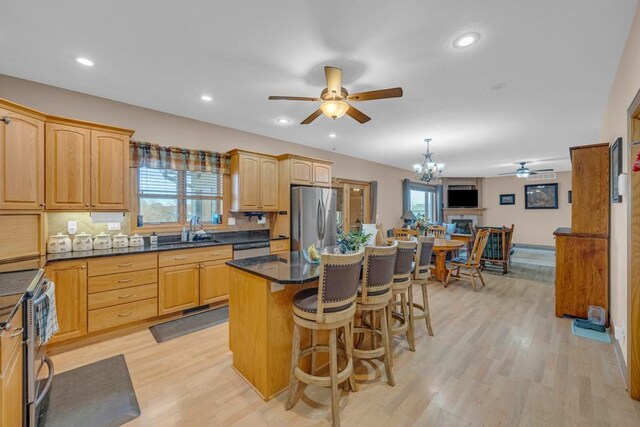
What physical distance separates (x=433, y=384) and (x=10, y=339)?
2.55 metres

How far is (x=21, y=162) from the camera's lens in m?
2.39

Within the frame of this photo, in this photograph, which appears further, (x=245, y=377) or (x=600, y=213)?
(x=600, y=213)

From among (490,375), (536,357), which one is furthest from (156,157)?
(536,357)

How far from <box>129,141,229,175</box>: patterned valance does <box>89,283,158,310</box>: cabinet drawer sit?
1516 mm

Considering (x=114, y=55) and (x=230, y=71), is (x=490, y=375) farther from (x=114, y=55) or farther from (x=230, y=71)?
(x=114, y=55)

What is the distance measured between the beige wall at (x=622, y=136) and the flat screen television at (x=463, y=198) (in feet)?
24.3

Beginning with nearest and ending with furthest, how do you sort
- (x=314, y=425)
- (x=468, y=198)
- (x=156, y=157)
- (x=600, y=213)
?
(x=314, y=425) < (x=600, y=213) < (x=156, y=157) < (x=468, y=198)

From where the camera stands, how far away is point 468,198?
1026 centimetres

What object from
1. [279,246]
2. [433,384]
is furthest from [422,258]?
[279,246]

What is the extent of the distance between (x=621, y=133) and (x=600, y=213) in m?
1.09

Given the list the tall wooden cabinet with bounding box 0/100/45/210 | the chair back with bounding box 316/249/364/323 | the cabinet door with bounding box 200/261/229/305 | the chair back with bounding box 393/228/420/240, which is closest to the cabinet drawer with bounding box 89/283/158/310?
the cabinet door with bounding box 200/261/229/305

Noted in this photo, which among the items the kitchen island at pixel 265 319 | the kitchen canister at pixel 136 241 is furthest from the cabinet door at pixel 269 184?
the kitchen island at pixel 265 319

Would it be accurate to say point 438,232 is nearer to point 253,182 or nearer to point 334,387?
point 253,182

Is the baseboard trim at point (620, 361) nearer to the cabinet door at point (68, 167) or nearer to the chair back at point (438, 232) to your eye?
the chair back at point (438, 232)
